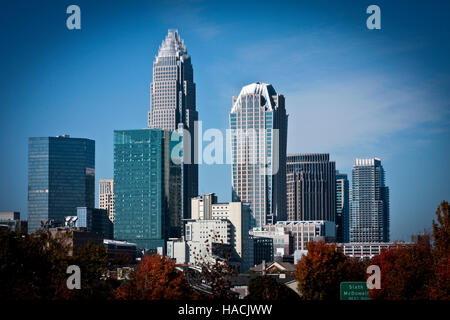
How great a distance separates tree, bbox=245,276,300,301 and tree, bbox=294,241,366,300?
1385 mm

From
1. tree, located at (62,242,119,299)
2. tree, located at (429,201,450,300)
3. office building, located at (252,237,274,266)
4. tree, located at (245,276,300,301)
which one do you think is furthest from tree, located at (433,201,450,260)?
office building, located at (252,237,274,266)

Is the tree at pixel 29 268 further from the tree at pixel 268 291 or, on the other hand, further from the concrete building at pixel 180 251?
the concrete building at pixel 180 251

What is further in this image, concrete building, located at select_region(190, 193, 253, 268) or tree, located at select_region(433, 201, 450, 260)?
concrete building, located at select_region(190, 193, 253, 268)

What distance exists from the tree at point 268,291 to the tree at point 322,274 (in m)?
1.38

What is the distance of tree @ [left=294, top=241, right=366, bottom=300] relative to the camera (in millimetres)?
52938

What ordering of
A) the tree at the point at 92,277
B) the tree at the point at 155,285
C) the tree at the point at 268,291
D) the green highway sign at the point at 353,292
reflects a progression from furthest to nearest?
the tree at the point at 92,277 → the tree at the point at 155,285 → the tree at the point at 268,291 → the green highway sign at the point at 353,292

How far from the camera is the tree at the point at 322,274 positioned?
52.9 meters

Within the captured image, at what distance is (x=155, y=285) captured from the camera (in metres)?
49.3

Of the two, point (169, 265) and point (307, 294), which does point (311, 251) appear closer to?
point (307, 294)

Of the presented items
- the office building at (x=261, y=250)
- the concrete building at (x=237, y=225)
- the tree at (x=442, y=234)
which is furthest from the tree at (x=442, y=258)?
the office building at (x=261, y=250)

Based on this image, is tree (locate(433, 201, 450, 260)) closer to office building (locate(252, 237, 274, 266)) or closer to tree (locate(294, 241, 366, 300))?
tree (locate(294, 241, 366, 300))
